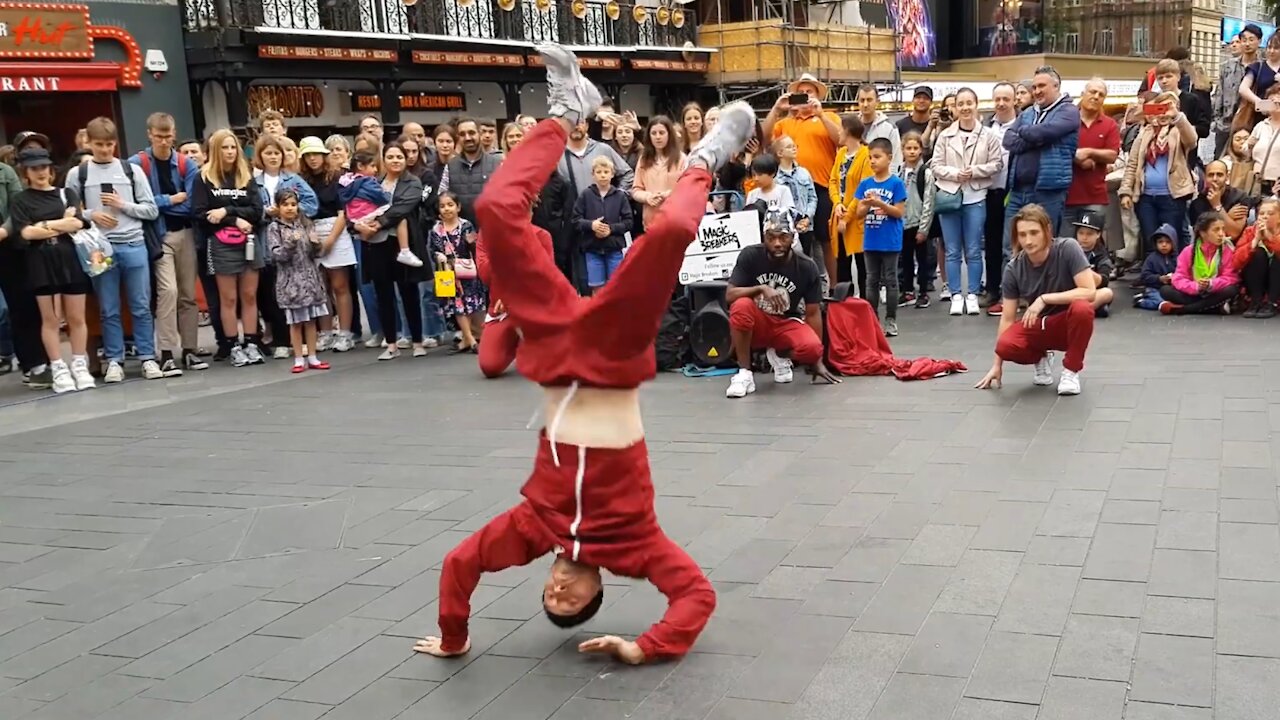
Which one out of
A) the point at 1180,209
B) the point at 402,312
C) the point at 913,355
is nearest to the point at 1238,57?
the point at 1180,209

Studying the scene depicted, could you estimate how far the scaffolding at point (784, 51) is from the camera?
2850 centimetres

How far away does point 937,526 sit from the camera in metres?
4.87

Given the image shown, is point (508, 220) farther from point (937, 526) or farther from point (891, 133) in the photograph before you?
point (891, 133)

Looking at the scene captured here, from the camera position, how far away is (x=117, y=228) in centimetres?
931

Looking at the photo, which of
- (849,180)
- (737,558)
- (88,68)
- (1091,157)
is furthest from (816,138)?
(88,68)

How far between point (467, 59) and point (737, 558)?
2063cm

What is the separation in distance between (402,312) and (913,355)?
4.95 metres

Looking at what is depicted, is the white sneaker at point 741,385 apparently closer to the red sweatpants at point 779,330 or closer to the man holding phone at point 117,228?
the red sweatpants at point 779,330

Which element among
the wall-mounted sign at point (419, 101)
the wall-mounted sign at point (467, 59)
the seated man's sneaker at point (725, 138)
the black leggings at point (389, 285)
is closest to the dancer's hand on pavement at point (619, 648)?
the seated man's sneaker at point (725, 138)

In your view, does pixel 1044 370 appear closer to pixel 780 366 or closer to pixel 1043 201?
pixel 780 366

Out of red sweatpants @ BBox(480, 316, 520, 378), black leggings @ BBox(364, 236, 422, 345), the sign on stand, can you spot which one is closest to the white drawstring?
red sweatpants @ BBox(480, 316, 520, 378)

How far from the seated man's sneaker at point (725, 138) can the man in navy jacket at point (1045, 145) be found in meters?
6.46

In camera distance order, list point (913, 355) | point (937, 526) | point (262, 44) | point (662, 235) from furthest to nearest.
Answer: point (262, 44), point (913, 355), point (937, 526), point (662, 235)

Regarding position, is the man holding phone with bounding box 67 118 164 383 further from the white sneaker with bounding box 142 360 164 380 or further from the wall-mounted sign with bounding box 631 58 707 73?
the wall-mounted sign with bounding box 631 58 707 73
